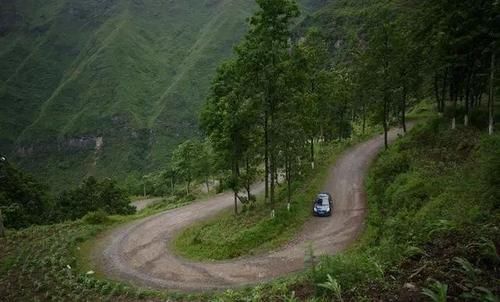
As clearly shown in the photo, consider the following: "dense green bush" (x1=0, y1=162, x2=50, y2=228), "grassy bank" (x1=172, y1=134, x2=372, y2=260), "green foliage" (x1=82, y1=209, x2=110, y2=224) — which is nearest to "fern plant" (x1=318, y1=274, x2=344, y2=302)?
"grassy bank" (x1=172, y1=134, x2=372, y2=260)

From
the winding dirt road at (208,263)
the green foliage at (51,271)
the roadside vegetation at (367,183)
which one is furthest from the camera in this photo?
the winding dirt road at (208,263)

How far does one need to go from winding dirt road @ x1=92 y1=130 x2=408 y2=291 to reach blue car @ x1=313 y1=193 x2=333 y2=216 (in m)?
0.58

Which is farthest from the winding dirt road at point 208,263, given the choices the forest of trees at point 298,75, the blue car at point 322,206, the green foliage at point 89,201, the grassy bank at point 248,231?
the green foliage at point 89,201

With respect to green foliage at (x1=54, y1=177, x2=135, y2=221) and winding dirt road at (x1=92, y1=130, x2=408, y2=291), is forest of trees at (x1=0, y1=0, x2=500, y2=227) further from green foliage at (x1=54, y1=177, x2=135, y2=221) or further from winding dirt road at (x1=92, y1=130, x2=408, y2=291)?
green foliage at (x1=54, y1=177, x2=135, y2=221)

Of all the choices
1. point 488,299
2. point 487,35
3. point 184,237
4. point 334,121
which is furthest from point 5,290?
point 334,121

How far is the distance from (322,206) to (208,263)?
34.6 feet

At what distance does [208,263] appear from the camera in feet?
84.5

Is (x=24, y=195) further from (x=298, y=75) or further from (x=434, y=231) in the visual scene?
(x=434, y=231)

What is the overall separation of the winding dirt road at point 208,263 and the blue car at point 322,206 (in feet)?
1.90

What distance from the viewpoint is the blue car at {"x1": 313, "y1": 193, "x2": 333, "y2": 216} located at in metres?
31.8

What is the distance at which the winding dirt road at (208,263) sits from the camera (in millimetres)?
23062

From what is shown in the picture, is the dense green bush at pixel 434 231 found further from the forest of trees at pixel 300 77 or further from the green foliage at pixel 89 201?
the green foliage at pixel 89 201

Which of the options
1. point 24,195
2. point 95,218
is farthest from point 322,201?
point 24,195

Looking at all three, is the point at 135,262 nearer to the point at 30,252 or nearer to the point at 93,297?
the point at 93,297
